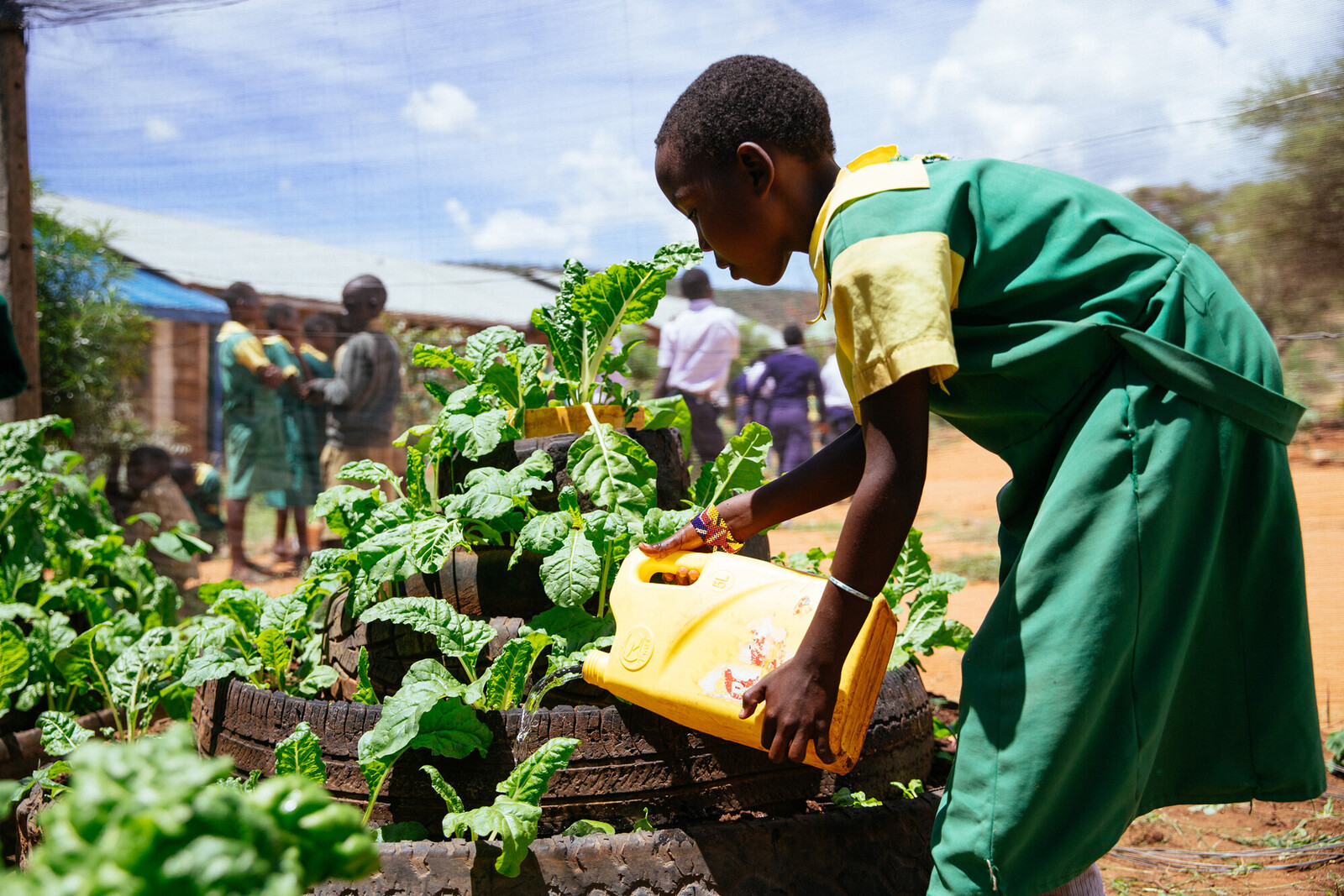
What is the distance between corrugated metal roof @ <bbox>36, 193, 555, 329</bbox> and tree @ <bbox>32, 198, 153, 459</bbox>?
17 cm

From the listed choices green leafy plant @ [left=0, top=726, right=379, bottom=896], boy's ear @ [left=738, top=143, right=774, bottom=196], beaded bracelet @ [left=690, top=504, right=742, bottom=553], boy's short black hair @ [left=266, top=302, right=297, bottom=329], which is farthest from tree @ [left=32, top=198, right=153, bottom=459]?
green leafy plant @ [left=0, top=726, right=379, bottom=896]

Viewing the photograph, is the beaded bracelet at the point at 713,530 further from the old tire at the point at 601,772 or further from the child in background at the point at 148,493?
the child in background at the point at 148,493

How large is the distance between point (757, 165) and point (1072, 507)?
28.8 inches

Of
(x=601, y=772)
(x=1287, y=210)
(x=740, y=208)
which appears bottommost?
(x=601, y=772)

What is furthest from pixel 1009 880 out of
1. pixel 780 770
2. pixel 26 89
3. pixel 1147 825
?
pixel 26 89

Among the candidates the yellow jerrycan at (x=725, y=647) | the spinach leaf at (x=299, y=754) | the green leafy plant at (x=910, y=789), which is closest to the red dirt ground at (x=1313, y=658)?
the green leafy plant at (x=910, y=789)

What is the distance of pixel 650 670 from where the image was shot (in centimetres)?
170

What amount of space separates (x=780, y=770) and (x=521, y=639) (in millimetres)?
577

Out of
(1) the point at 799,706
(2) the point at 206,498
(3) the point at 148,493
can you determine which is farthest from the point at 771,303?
(1) the point at 799,706

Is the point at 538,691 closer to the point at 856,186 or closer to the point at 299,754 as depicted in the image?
the point at 299,754

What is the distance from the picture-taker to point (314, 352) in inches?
255

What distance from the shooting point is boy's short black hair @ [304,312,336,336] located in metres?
6.38

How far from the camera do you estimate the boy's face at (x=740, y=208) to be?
1.61 metres

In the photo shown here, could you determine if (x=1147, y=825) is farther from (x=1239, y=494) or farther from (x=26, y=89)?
(x=26, y=89)
